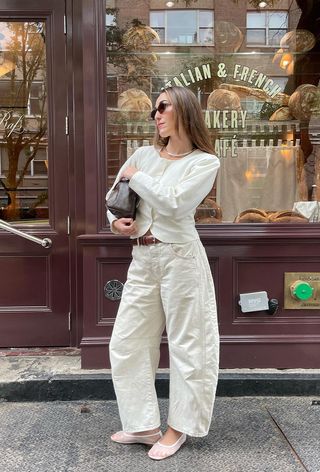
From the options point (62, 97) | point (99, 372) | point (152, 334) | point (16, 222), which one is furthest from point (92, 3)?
point (99, 372)

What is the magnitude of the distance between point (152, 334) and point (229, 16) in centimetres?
251

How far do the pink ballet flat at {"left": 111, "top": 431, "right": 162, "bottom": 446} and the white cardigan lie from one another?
1098 millimetres

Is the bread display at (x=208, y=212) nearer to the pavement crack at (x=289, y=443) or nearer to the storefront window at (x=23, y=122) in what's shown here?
the storefront window at (x=23, y=122)

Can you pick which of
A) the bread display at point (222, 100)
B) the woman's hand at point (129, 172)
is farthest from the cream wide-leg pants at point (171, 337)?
the bread display at point (222, 100)

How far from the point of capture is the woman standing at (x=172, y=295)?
2709mm

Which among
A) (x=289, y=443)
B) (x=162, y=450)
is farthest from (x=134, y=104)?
(x=289, y=443)

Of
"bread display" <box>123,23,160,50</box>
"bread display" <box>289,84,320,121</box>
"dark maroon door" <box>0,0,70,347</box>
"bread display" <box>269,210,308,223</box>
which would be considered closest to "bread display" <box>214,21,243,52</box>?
"bread display" <box>123,23,160,50</box>

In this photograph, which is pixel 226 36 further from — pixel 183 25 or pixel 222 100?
pixel 222 100

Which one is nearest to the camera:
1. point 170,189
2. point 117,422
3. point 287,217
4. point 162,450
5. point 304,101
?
point 170,189

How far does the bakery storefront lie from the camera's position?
12.2ft

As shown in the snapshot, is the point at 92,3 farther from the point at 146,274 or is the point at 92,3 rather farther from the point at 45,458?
the point at 45,458

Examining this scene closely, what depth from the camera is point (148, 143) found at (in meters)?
3.94

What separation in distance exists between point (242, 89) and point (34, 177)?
5.60 feet

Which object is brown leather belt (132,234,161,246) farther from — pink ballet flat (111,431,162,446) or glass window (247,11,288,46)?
glass window (247,11,288,46)
